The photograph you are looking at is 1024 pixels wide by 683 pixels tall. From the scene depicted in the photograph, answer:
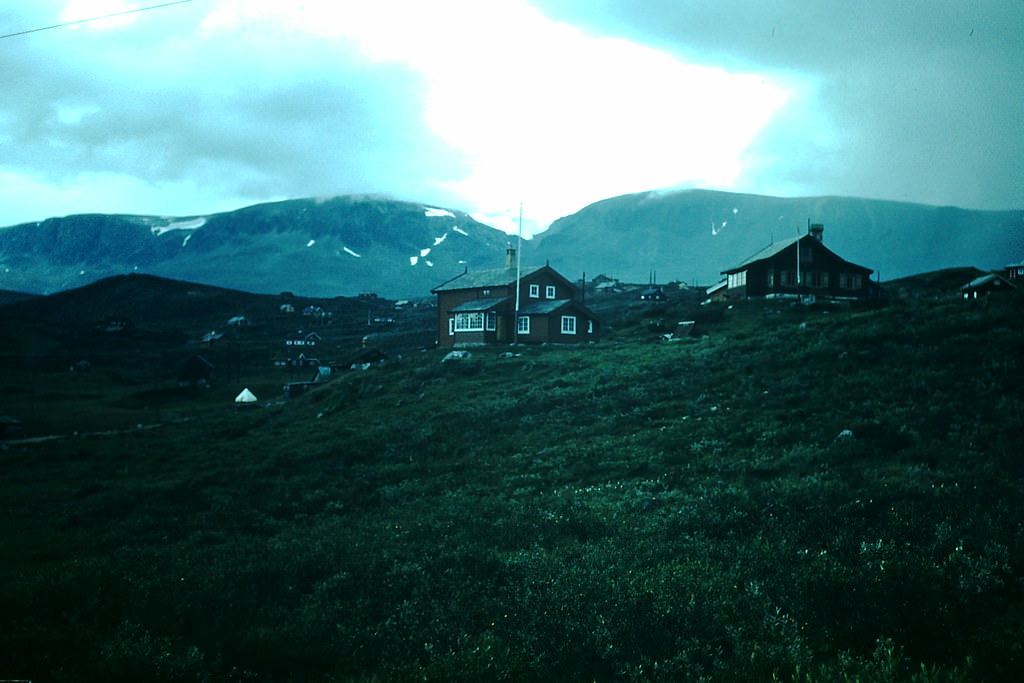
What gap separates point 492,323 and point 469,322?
3504 millimetres

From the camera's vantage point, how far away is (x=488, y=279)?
233ft

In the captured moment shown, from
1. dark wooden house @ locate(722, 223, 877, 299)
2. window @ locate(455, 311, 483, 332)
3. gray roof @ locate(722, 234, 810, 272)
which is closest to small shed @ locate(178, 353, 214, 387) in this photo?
window @ locate(455, 311, 483, 332)

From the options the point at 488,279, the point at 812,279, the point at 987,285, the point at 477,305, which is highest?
the point at 812,279

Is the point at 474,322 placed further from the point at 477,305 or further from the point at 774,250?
the point at 774,250

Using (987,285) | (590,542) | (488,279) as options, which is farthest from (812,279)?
(590,542)

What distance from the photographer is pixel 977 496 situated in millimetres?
13211

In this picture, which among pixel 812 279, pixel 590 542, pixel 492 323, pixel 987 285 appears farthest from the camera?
pixel 812 279

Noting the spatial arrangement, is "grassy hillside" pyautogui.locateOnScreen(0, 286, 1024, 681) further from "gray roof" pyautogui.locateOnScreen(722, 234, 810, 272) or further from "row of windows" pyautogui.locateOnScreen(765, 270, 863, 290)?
"row of windows" pyautogui.locateOnScreen(765, 270, 863, 290)

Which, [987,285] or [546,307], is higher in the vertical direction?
[987,285]

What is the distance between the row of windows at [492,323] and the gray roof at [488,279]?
414cm

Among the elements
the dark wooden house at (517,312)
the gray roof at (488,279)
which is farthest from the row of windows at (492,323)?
the gray roof at (488,279)

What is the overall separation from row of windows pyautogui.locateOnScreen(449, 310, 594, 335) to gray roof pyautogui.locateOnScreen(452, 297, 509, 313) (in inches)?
20.6

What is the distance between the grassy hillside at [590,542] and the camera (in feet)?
31.1

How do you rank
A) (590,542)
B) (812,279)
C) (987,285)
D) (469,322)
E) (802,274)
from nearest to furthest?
(590,542)
(469,322)
(987,285)
(802,274)
(812,279)
